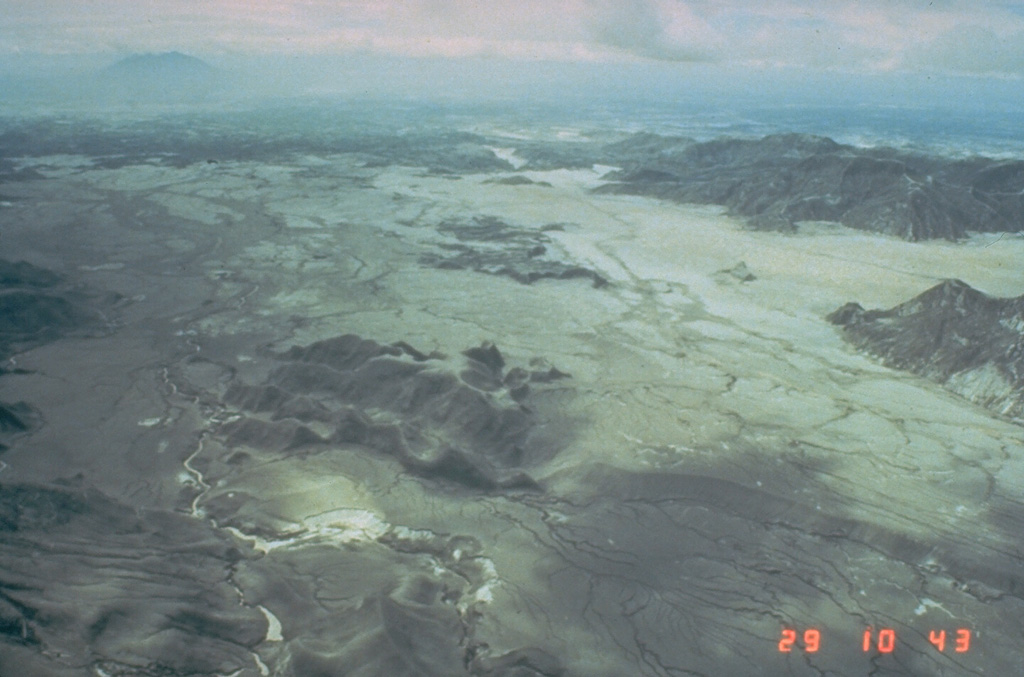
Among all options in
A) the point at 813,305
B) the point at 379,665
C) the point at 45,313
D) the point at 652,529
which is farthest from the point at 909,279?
the point at 45,313

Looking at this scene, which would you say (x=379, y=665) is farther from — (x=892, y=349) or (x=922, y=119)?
(x=922, y=119)

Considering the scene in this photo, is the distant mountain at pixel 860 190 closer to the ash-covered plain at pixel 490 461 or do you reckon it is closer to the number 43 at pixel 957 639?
the ash-covered plain at pixel 490 461

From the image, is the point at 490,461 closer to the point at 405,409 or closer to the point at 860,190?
the point at 405,409

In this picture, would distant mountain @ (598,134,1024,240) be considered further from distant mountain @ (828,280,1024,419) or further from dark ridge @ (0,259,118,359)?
dark ridge @ (0,259,118,359)
